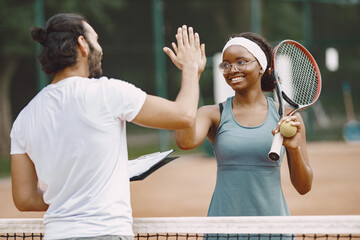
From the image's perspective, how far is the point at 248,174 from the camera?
8.38 ft

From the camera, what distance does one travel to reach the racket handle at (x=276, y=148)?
2271 millimetres

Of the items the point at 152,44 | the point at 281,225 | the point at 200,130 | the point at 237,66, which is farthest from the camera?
the point at 152,44

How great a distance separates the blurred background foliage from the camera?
55.5 ft

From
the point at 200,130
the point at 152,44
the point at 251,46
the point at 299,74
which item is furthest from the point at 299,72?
the point at 152,44

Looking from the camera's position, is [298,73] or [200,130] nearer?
[200,130]

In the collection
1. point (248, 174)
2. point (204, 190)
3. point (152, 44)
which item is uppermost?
point (248, 174)

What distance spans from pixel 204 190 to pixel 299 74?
6156mm

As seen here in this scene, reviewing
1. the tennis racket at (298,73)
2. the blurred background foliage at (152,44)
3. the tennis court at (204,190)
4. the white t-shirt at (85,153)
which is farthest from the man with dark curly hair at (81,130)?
the blurred background foliage at (152,44)

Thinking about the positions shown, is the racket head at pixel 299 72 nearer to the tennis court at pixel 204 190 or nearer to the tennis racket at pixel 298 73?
the tennis racket at pixel 298 73

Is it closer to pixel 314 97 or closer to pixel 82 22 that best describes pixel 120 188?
pixel 82 22

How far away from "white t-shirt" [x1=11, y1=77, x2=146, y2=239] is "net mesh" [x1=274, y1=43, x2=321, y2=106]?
1430 mm

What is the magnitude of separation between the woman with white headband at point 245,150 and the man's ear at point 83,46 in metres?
0.66

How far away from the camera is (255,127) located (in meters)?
2.60

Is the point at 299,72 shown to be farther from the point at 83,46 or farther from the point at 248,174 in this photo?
the point at 83,46
